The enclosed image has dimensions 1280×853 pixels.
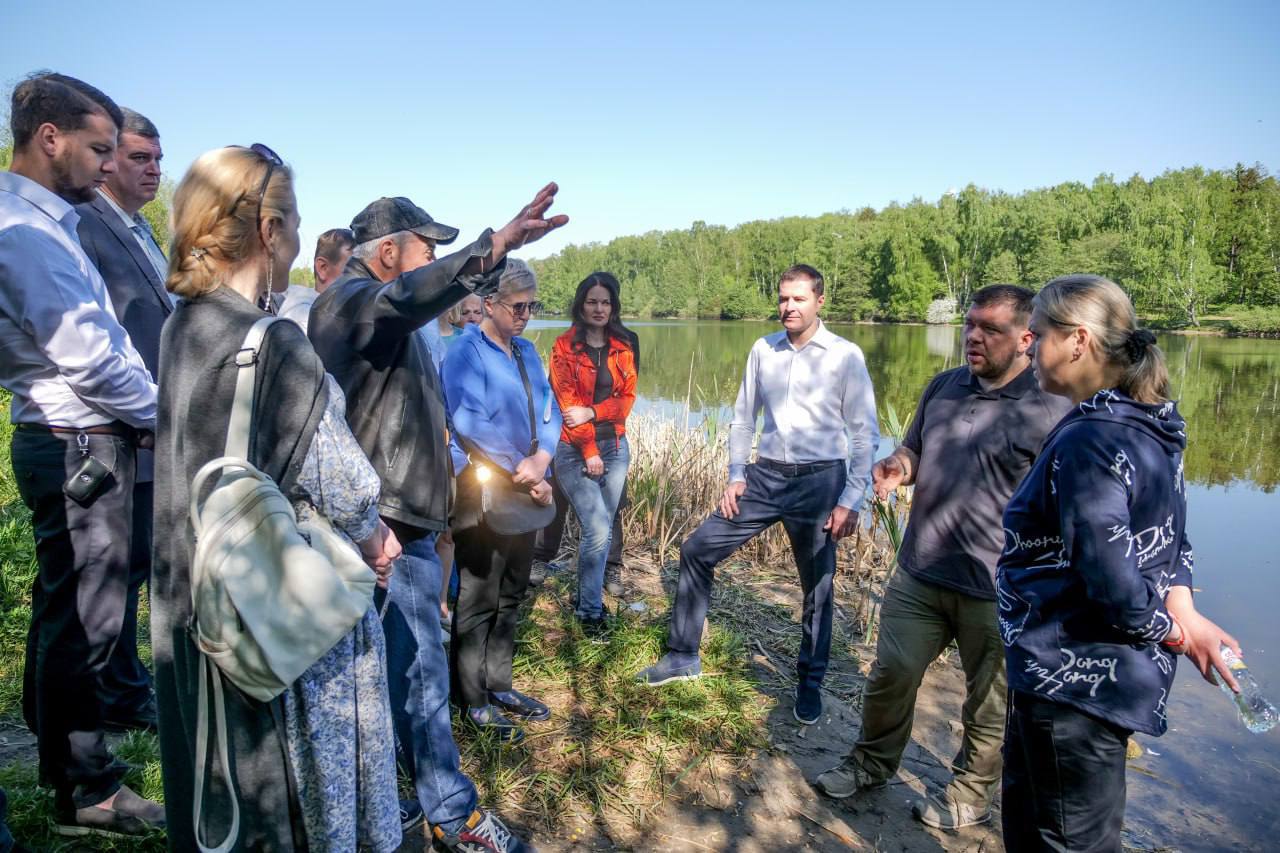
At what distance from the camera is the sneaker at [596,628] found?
4168mm

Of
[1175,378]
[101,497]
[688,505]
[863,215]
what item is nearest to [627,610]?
[688,505]

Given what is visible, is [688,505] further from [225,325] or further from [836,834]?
[225,325]

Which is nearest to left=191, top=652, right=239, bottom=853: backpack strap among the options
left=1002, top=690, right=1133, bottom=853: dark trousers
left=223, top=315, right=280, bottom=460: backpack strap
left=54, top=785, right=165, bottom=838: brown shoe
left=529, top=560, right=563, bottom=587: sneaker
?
left=223, top=315, right=280, bottom=460: backpack strap

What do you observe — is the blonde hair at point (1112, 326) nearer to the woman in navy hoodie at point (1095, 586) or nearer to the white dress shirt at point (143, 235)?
the woman in navy hoodie at point (1095, 586)

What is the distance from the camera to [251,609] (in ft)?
4.67

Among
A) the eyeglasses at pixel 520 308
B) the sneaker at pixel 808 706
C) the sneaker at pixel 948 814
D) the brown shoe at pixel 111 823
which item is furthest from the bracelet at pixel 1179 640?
the brown shoe at pixel 111 823

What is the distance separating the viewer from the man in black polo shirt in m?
2.78

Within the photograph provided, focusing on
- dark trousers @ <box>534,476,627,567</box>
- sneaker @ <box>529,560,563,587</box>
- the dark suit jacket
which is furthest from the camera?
dark trousers @ <box>534,476,627,567</box>

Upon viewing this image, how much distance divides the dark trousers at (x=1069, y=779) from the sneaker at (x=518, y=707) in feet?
6.70

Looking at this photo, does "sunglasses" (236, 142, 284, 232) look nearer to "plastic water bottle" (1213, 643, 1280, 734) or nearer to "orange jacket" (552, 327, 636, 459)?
"plastic water bottle" (1213, 643, 1280, 734)

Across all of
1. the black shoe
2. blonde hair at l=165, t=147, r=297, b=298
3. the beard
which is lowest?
the black shoe

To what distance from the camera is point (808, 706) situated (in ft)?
11.8

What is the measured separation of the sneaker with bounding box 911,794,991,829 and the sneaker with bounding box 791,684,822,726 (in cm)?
69

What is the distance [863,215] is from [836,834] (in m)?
96.3
